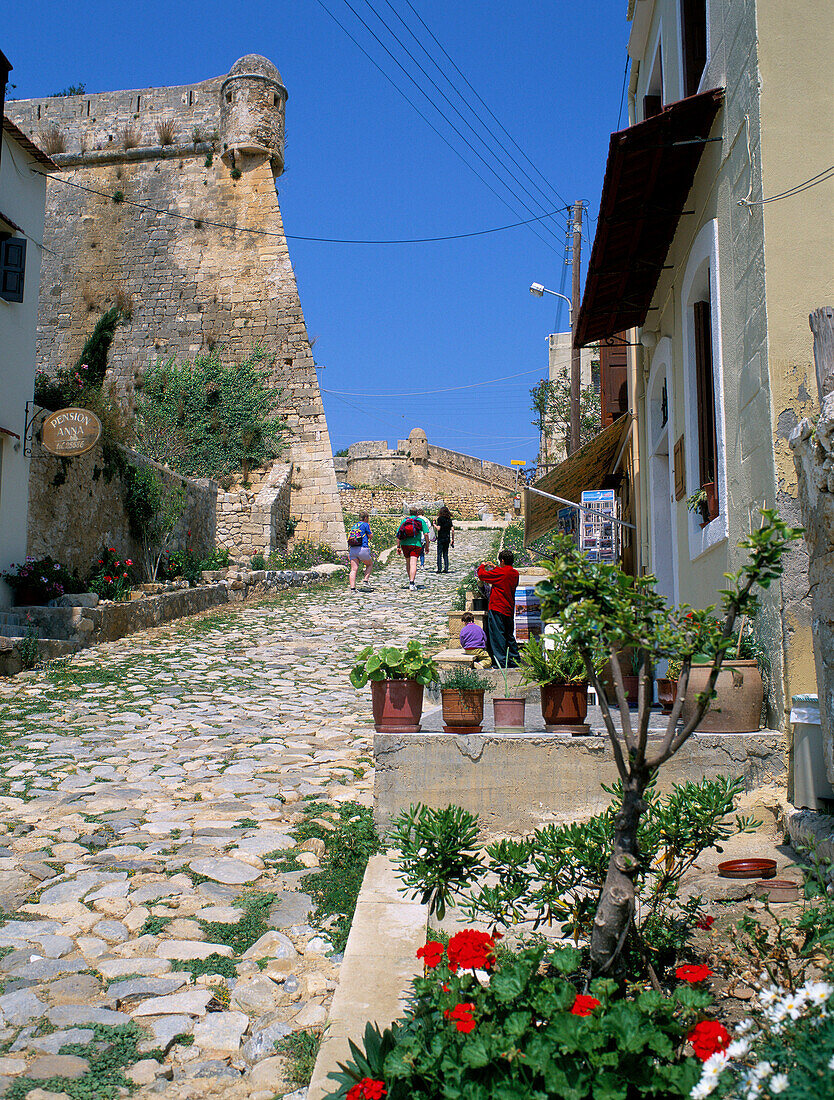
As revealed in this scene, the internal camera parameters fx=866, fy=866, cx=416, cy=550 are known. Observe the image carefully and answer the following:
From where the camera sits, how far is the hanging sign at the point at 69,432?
11477mm

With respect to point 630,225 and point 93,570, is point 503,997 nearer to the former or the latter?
point 630,225

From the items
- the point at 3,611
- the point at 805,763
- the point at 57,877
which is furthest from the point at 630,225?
the point at 3,611

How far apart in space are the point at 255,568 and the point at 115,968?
1546 centimetres

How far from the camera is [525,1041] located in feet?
7.09

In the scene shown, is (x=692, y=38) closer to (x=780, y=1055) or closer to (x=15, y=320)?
(x=780, y=1055)

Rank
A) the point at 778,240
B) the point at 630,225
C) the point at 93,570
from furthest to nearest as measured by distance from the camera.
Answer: the point at 93,570 → the point at 630,225 → the point at 778,240

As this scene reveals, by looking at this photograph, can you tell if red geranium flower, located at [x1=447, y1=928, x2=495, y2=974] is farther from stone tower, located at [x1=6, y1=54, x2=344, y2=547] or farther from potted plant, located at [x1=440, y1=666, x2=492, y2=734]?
stone tower, located at [x1=6, y1=54, x2=344, y2=547]

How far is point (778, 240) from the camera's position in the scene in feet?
15.6

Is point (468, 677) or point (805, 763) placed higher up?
point (468, 677)

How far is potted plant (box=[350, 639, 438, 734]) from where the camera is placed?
472 cm

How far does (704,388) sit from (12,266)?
31.3ft

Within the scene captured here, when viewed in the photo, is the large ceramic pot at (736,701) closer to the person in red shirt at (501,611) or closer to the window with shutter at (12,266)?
the person in red shirt at (501,611)

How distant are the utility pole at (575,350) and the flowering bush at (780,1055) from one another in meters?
15.6

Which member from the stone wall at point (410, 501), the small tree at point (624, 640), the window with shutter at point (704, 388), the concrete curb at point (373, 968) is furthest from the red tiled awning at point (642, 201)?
the stone wall at point (410, 501)
